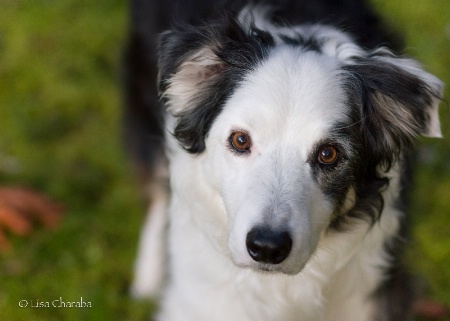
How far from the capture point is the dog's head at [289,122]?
9.08 ft

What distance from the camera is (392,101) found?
302 centimetres

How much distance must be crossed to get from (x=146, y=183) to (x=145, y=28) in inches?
39.3

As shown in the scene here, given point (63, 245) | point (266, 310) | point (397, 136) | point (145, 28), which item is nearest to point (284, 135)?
point (397, 136)

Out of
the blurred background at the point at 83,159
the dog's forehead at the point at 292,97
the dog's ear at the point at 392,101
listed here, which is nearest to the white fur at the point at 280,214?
the dog's forehead at the point at 292,97

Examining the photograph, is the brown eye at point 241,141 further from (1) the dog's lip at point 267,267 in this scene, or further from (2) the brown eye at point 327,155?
(1) the dog's lip at point 267,267

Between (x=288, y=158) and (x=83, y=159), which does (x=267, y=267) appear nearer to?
(x=288, y=158)

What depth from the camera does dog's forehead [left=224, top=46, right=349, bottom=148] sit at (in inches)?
111

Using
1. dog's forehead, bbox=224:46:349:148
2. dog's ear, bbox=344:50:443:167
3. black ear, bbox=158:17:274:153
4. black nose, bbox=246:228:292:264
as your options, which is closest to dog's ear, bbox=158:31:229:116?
black ear, bbox=158:17:274:153

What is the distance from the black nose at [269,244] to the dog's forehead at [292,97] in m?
0.41

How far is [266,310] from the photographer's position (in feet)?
11.0

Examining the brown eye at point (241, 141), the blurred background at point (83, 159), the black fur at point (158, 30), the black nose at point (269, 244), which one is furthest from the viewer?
the blurred background at point (83, 159)

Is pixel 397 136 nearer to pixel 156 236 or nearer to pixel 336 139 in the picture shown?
Result: pixel 336 139

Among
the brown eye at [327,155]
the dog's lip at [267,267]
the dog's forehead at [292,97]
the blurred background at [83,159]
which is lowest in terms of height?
the blurred background at [83,159]

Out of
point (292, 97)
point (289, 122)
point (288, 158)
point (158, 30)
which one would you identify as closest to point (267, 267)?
point (288, 158)
